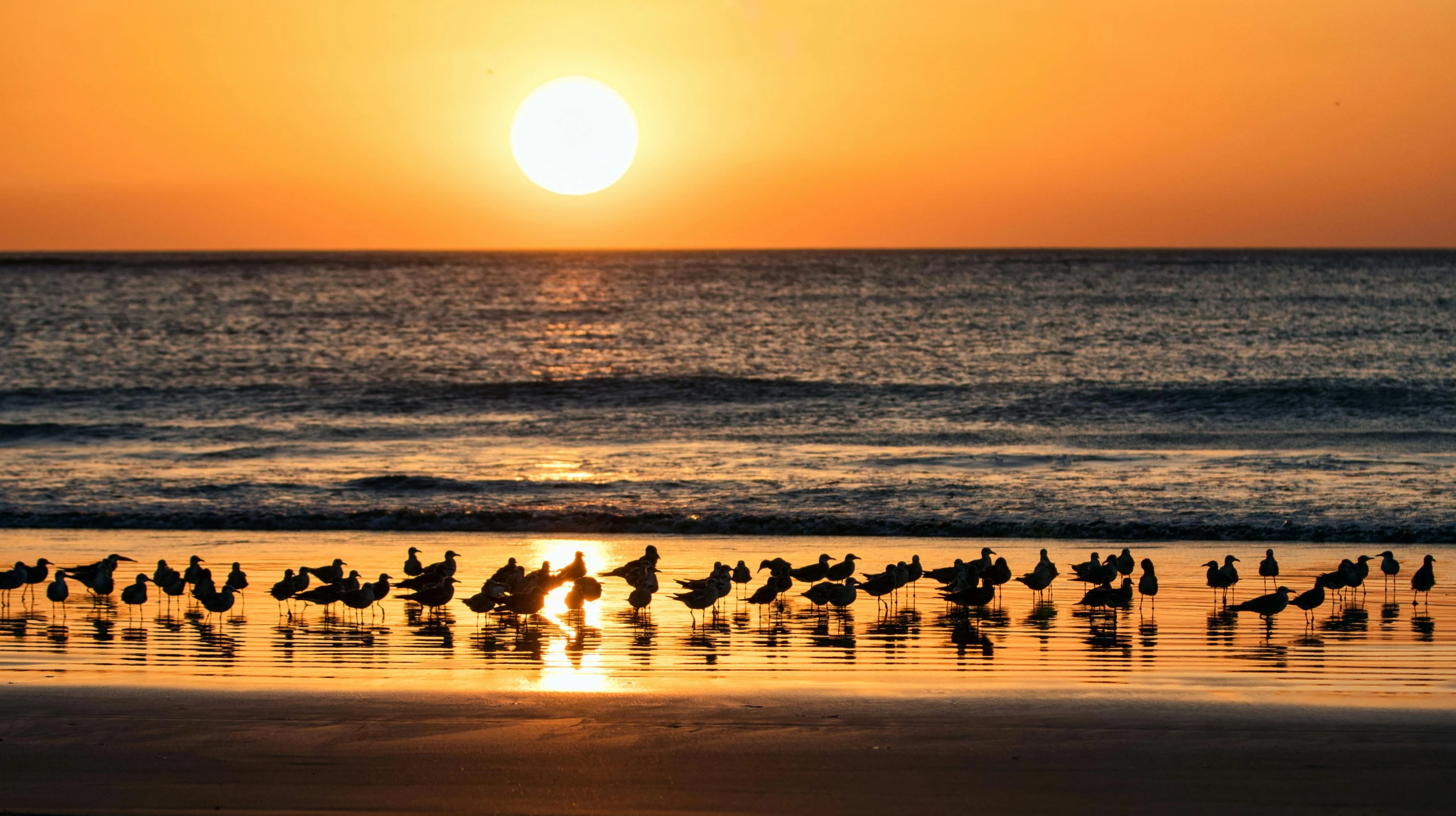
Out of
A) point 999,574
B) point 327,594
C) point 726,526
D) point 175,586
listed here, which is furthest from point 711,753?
point 726,526

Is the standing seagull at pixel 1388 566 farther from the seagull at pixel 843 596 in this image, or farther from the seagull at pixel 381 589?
the seagull at pixel 381 589

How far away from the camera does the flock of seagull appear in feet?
38.0

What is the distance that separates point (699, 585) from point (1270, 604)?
496 centimetres

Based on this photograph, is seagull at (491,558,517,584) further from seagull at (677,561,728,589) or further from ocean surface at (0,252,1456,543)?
ocean surface at (0,252,1456,543)

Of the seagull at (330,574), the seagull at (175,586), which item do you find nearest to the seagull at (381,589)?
the seagull at (330,574)

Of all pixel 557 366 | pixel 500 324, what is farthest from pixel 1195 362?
pixel 500 324

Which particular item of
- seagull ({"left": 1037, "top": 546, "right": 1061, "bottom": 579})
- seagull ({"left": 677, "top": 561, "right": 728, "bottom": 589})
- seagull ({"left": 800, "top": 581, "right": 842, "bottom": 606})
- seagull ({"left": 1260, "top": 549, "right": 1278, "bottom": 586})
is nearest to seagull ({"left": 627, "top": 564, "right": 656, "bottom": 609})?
Answer: seagull ({"left": 677, "top": 561, "right": 728, "bottom": 589})

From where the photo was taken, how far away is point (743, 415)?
32062mm

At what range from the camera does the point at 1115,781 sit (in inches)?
282

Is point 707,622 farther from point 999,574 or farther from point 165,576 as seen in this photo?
point 165,576

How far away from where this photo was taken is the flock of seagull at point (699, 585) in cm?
1157

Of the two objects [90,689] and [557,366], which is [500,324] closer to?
[557,366]

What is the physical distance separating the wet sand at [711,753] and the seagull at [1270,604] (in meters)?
2.79

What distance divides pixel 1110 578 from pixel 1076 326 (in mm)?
47649
